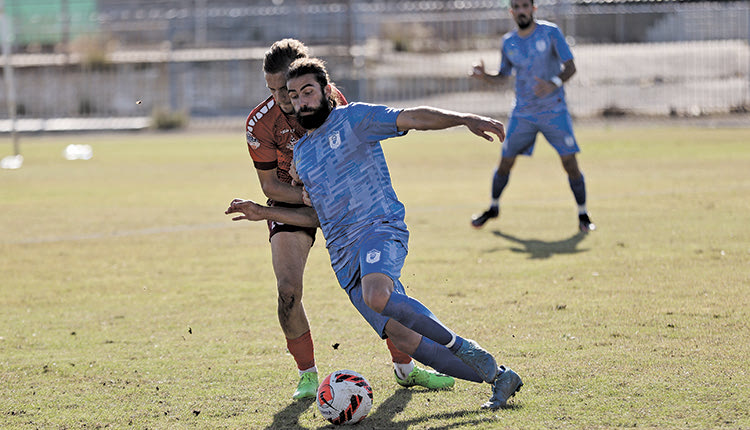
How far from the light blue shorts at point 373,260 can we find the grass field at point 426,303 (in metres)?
0.60

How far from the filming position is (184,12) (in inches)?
1318

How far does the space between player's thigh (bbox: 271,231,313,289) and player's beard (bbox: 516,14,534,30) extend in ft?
18.8

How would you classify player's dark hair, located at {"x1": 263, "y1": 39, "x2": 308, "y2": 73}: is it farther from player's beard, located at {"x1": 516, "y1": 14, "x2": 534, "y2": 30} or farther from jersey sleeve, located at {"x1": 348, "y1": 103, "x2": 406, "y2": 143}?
player's beard, located at {"x1": 516, "y1": 14, "x2": 534, "y2": 30}

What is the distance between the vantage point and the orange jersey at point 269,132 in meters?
5.67

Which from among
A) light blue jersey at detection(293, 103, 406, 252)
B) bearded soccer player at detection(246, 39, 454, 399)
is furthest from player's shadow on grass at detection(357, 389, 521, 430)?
light blue jersey at detection(293, 103, 406, 252)

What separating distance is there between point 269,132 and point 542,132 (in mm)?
5750

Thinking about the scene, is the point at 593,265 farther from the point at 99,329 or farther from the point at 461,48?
the point at 461,48

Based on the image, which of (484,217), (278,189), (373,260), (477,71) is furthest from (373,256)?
(484,217)

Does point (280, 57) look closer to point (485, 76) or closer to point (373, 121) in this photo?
point (373, 121)

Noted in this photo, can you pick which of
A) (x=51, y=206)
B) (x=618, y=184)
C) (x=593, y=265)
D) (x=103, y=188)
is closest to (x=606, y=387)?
(x=593, y=265)

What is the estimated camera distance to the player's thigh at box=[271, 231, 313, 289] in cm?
560

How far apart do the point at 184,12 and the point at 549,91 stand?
25092mm

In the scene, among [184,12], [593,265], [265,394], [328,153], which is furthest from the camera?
[184,12]

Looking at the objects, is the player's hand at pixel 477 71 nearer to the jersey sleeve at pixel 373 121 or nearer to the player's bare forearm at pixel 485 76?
the player's bare forearm at pixel 485 76
